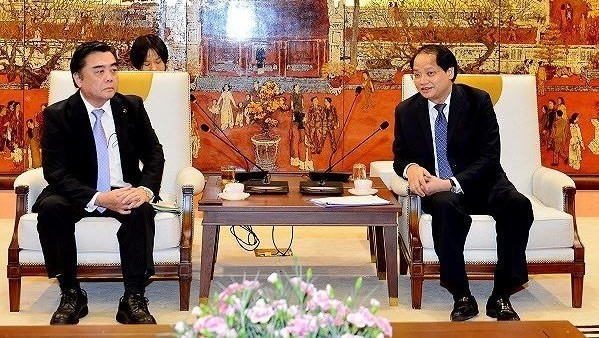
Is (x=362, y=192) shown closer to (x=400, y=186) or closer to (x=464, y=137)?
(x=400, y=186)

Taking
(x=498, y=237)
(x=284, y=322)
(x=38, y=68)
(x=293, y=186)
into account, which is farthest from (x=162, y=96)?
(x=284, y=322)

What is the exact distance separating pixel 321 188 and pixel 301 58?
101 inches

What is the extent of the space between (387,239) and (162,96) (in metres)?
1.35

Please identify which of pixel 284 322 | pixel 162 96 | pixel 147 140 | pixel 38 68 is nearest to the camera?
pixel 284 322

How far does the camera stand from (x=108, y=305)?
4.38 metres

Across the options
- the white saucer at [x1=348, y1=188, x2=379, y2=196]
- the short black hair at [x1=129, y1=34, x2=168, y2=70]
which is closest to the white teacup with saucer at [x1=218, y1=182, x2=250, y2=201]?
the white saucer at [x1=348, y1=188, x2=379, y2=196]

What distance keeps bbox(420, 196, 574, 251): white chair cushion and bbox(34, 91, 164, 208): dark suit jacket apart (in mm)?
1189

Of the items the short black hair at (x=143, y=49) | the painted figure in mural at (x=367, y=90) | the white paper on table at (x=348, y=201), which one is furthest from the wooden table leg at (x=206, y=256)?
the painted figure in mural at (x=367, y=90)

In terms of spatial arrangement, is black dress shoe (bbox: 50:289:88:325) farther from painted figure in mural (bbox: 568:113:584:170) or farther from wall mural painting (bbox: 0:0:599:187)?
painted figure in mural (bbox: 568:113:584:170)

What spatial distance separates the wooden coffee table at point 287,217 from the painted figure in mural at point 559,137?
3.06m

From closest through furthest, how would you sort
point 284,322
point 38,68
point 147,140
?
point 284,322 → point 147,140 → point 38,68

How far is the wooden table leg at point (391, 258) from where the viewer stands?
4.33 meters

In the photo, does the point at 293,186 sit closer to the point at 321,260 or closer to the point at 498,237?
the point at 321,260

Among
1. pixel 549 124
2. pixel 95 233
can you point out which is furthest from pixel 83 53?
pixel 549 124
